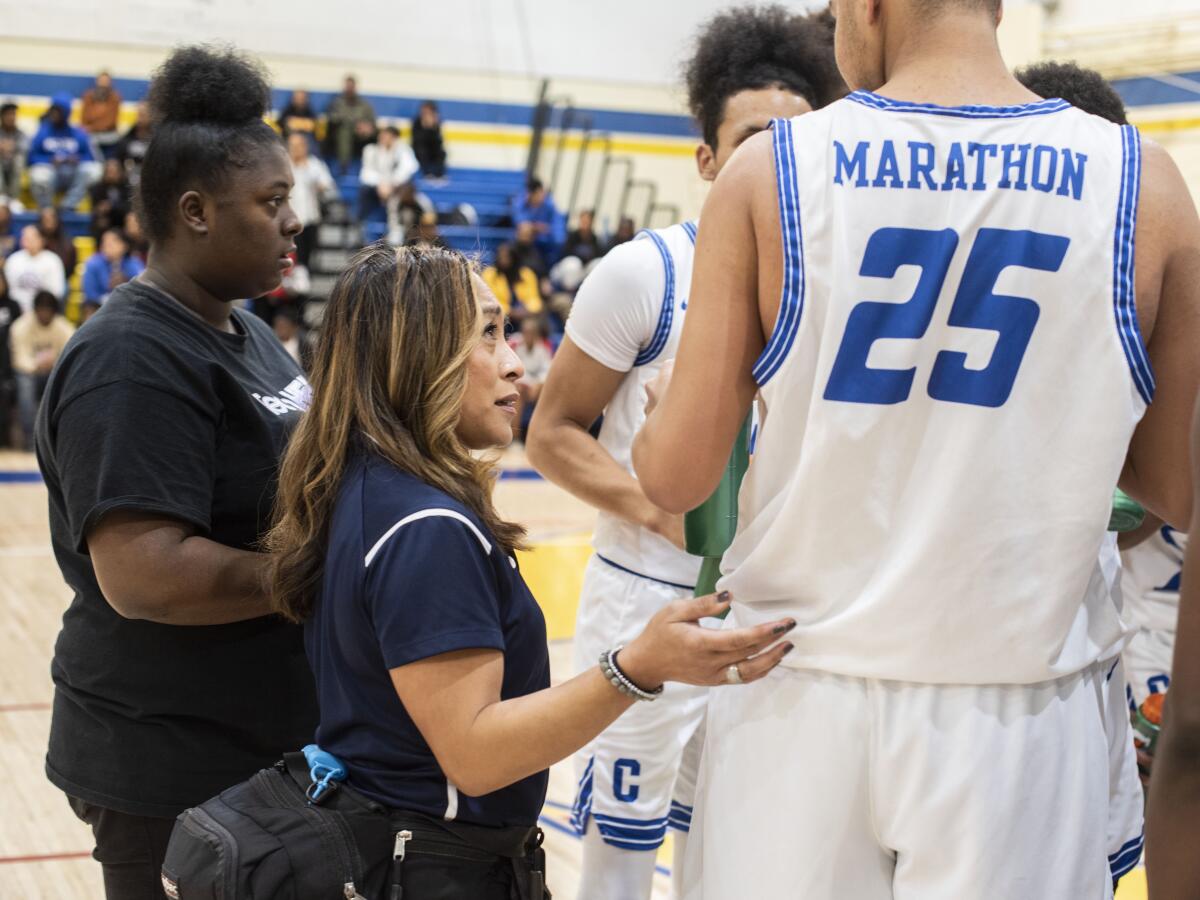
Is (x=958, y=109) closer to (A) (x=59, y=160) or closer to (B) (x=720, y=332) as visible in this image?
(B) (x=720, y=332)

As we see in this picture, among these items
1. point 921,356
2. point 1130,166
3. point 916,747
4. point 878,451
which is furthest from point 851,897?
point 1130,166

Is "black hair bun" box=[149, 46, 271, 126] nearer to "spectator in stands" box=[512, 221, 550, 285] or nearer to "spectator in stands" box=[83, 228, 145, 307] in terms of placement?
"spectator in stands" box=[83, 228, 145, 307]

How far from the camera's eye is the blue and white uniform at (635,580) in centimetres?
290

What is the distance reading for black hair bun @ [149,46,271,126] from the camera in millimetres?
2518

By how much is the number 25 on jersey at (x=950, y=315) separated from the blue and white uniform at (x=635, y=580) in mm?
1216

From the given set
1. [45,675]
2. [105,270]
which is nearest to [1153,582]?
[45,675]

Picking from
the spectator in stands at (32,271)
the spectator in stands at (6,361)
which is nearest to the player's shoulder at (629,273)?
the spectator in stands at (6,361)

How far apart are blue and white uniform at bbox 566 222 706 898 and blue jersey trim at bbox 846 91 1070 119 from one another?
1181 mm

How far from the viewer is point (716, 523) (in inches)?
83.0

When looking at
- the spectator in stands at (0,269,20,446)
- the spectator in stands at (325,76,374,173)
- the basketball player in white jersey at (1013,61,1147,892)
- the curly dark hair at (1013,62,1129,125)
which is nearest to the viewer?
the basketball player in white jersey at (1013,61,1147,892)

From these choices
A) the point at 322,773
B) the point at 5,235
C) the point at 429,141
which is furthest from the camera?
the point at 429,141

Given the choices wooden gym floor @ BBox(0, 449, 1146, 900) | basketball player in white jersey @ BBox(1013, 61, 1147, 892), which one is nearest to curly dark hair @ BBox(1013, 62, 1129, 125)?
basketball player in white jersey @ BBox(1013, 61, 1147, 892)

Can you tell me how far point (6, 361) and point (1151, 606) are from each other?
11.3 metres

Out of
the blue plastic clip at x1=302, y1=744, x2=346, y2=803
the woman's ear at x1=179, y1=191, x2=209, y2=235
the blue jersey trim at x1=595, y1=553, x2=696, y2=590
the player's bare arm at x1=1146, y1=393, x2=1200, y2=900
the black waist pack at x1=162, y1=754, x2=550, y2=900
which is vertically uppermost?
the woman's ear at x1=179, y1=191, x2=209, y2=235
